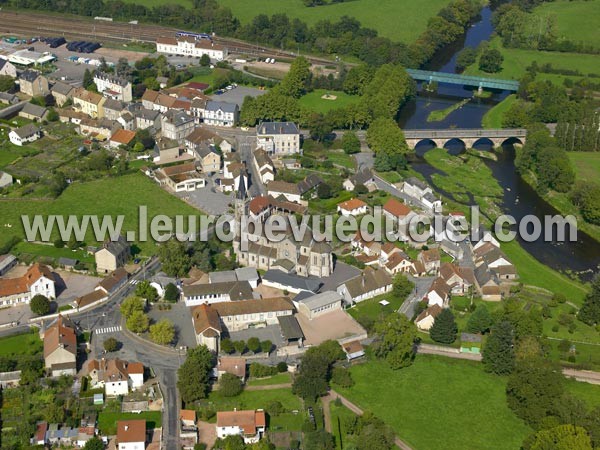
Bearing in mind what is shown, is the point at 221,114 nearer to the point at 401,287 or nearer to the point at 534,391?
the point at 401,287

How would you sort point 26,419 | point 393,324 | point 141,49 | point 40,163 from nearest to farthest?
point 26,419, point 393,324, point 40,163, point 141,49

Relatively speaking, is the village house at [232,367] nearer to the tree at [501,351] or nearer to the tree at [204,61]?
the tree at [501,351]

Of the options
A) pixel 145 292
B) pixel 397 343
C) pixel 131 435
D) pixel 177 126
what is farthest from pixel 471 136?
pixel 131 435

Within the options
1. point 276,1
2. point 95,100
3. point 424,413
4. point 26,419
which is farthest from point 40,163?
point 276,1

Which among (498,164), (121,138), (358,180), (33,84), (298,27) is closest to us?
(358,180)

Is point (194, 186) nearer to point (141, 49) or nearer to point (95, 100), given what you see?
point (95, 100)

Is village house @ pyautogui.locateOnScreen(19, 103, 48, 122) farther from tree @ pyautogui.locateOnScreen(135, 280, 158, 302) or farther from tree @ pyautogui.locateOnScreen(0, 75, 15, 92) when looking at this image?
tree @ pyautogui.locateOnScreen(135, 280, 158, 302)

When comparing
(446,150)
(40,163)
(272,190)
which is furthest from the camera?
(446,150)
